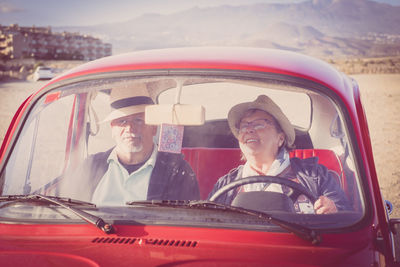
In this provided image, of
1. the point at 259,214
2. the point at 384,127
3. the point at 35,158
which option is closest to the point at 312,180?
the point at 259,214

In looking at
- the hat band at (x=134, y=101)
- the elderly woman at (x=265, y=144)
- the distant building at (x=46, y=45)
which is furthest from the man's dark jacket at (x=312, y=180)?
the distant building at (x=46, y=45)

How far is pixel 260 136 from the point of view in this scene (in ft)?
7.20

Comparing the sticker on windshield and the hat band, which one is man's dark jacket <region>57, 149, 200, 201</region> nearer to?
the sticker on windshield

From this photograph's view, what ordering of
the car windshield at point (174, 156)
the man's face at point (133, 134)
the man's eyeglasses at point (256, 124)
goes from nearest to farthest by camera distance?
the car windshield at point (174, 156) < the man's face at point (133, 134) < the man's eyeglasses at point (256, 124)

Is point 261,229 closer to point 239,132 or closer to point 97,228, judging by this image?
point 97,228

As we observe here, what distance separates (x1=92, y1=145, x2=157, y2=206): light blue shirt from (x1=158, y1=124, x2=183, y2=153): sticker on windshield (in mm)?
54

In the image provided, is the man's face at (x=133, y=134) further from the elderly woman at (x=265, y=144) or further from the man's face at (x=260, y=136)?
the man's face at (x=260, y=136)

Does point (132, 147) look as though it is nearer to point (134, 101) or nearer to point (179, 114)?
point (134, 101)

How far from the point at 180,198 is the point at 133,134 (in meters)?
0.58

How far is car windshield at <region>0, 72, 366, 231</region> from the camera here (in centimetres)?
166

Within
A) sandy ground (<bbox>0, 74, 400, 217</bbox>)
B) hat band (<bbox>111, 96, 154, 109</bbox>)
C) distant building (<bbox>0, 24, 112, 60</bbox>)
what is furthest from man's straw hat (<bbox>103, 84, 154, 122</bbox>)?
distant building (<bbox>0, 24, 112, 60</bbox>)

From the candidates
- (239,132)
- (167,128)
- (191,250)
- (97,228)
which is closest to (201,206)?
(191,250)

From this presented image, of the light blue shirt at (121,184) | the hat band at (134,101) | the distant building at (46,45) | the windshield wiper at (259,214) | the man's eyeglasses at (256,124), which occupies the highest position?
the distant building at (46,45)

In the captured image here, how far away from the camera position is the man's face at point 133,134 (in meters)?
2.10
